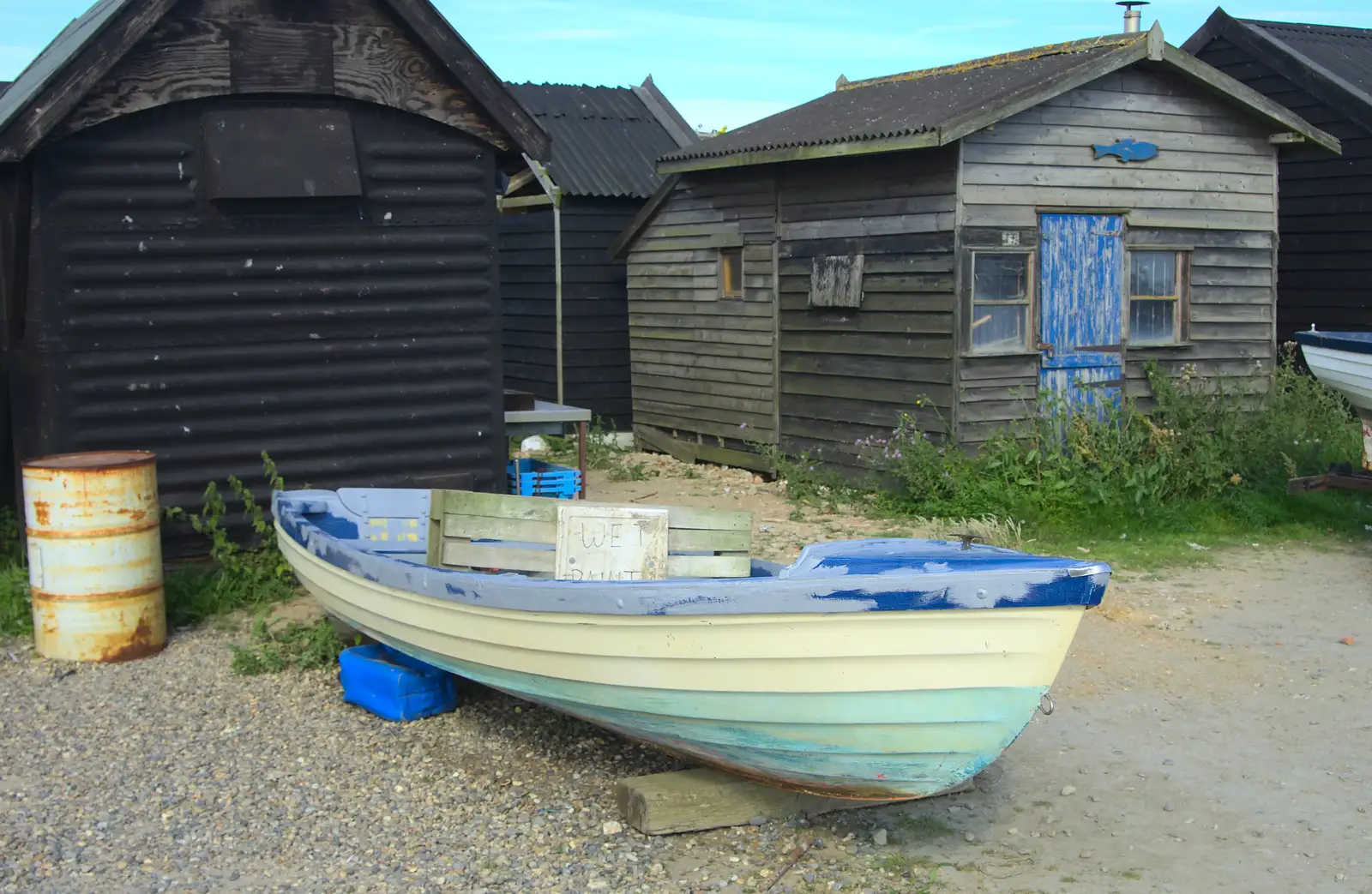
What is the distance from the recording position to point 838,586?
177 inches

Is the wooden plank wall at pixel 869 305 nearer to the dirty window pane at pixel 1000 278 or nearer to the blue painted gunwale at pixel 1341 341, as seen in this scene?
the dirty window pane at pixel 1000 278

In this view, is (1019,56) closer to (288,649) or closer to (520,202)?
(520,202)

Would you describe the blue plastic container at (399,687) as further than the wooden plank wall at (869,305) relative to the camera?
No

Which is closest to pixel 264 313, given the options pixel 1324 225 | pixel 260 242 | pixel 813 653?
pixel 260 242

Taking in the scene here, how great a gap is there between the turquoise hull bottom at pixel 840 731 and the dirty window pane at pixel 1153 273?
858cm

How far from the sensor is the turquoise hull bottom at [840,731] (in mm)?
4617

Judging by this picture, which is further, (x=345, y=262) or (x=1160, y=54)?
(x=1160, y=54)

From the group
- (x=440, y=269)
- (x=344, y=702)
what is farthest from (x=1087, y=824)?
(x=440, y=269)

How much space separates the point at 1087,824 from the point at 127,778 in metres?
4.08

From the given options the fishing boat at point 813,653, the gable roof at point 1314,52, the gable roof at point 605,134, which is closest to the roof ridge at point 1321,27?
the gable roof at point 1314,52

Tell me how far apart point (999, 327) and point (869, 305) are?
4.12ft

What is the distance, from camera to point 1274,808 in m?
5.53

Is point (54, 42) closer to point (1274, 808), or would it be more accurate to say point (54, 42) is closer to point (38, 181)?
point (38, 181)

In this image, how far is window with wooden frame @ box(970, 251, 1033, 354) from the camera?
1164cm
